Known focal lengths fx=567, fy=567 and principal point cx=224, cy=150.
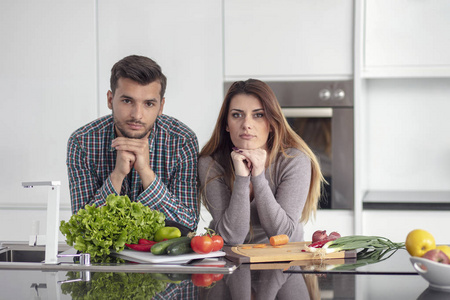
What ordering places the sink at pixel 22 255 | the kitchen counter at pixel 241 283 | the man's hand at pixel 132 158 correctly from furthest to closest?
the man's hand at pixel 132 158 → the sink at pixel 22 255 → the kitchen counter at pixel 241 283

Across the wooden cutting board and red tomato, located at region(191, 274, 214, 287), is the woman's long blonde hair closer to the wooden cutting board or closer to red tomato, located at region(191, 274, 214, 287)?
the wooden cutting board

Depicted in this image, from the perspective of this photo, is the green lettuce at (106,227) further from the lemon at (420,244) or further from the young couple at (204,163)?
the lemon at (420,244)

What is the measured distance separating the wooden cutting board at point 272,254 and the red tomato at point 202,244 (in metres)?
0.10

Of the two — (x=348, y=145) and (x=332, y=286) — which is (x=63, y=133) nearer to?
(x=348, y=145)

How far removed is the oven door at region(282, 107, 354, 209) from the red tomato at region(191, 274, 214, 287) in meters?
1.77

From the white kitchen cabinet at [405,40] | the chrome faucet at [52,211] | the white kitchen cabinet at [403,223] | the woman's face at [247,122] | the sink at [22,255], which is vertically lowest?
the white kitchen cabinet at [403,223]

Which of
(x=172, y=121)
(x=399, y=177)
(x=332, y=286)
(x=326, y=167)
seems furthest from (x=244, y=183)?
(x=399, y=177)

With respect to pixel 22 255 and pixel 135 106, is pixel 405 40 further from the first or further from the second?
pixel 22 255

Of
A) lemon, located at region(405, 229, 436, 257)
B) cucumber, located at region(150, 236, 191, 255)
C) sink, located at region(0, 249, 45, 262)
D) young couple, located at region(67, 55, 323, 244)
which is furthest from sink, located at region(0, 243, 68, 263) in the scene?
lemon, located at region(405, 229, 436, 257)

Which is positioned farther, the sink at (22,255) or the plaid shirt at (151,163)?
the plaid shirt at (151,163)

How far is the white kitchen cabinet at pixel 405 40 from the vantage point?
3.20 m

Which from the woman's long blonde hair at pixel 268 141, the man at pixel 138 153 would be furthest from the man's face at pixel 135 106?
the woman's long blonde hair at pixel 268 141

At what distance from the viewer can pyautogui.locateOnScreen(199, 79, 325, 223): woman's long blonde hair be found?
2.26 metres

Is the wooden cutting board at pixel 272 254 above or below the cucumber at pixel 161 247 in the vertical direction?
below
